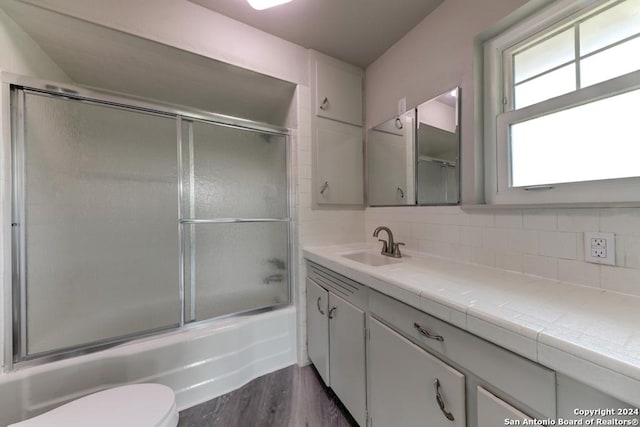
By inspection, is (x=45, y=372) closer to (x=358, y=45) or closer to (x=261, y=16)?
(x=261, y=16)

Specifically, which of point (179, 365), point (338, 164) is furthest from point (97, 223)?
point (338, 164)

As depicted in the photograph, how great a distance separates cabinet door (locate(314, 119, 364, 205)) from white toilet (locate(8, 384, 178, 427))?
56.0 inches

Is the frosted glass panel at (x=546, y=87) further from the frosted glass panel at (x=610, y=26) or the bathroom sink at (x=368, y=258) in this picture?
the bathroom sink at (x=368, y=258)

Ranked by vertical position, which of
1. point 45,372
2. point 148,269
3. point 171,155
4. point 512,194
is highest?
point 171,155

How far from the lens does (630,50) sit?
2.74 ft

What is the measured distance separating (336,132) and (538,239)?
1.47 meters

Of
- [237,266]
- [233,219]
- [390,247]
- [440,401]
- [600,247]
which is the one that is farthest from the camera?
[237,266]

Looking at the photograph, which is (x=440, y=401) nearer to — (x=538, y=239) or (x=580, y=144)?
(x=538, y=239)

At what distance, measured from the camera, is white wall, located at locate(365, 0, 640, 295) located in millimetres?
844

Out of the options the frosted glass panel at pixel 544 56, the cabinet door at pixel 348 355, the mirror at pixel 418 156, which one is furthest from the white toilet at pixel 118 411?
the frosted glass panel at pixel 544 56

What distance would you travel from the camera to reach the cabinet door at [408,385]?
712 mm

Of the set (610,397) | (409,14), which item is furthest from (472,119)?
(610,397)

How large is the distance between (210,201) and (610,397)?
1.96 metres

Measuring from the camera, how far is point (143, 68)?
1.56 m
